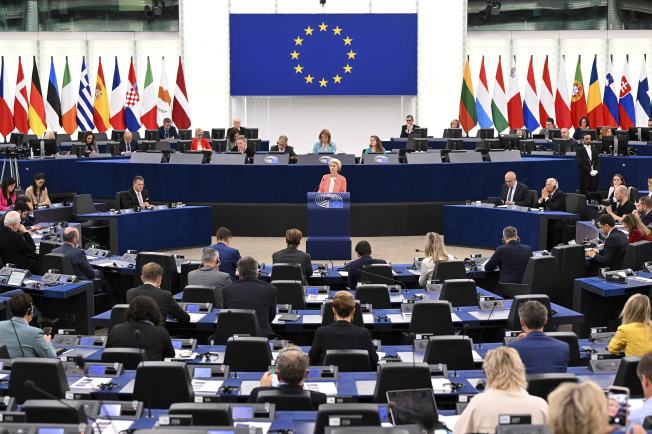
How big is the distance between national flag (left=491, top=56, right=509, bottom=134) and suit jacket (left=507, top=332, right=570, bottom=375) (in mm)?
21966

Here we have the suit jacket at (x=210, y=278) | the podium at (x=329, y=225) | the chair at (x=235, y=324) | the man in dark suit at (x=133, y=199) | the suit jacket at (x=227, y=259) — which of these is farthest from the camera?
the man in dark suit at (x=133, y=199)

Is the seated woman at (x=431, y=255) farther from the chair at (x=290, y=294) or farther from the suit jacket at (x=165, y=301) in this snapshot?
the suit jacket at (x=165, y=301)

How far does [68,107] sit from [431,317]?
2306cm

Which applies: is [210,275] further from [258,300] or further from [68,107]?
[68,107]

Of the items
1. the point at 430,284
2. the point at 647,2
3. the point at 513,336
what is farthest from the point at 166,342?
the point at 647,2

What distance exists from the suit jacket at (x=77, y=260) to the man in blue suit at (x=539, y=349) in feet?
22.8

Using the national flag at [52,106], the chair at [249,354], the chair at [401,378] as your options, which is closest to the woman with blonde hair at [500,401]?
the chair at [401,378]

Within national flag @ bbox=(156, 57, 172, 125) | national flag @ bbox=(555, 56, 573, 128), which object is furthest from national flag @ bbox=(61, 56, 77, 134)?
national flag @ bbox=(555, 56, 573, 128)

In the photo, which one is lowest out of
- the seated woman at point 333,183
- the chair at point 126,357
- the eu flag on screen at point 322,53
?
the chair at point 126,357

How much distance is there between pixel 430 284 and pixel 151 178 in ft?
34.0

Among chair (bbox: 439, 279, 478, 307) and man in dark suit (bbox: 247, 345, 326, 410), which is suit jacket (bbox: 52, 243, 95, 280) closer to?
chair (bbox: 439, 279, 478, 307)

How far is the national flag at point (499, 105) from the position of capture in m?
30.2

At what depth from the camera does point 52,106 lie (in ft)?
101

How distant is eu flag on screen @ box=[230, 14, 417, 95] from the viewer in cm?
3322
